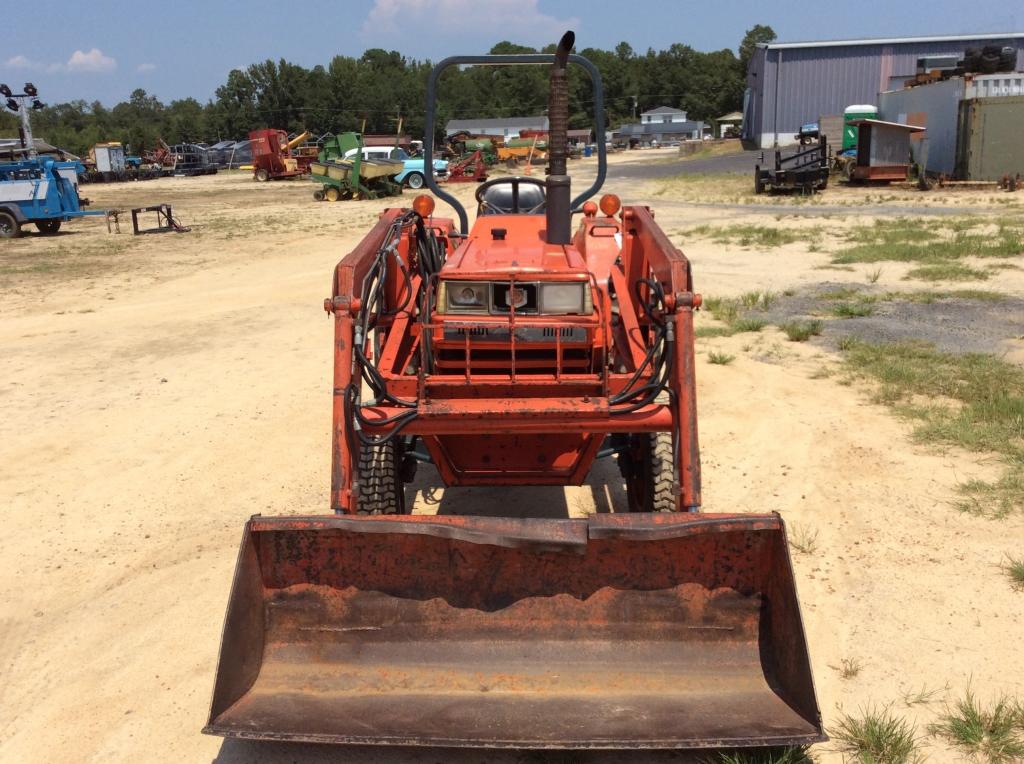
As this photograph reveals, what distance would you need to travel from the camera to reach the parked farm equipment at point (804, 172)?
2405 centimetres

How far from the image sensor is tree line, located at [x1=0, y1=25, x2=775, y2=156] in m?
77.1

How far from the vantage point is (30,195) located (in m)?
19.9

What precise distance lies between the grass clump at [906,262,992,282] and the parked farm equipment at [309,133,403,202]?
19.8 meters

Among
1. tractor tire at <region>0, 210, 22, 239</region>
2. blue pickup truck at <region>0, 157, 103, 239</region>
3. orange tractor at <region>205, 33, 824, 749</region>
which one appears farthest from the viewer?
tractor tire at <region>0, 210, 22, 239</region>

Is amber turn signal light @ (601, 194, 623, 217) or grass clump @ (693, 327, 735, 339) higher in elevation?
amber turn signal light @ (601, 194, 623, 217)

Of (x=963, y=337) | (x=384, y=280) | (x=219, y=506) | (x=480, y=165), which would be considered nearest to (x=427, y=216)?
(x=384, y=280)

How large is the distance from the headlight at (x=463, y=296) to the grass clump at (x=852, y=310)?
6.22m

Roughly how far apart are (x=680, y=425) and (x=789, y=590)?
94 centimetres

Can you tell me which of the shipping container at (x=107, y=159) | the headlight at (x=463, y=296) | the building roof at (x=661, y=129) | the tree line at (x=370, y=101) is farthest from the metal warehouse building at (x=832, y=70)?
the headlight at (x=463, y=296)

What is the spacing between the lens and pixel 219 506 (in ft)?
17.0

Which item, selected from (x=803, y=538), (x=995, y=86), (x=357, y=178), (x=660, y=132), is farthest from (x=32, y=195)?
(x=660, y=132)

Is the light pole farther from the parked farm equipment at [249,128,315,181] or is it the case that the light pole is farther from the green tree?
the green tree

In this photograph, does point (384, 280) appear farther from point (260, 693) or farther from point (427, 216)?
point (260, 693)

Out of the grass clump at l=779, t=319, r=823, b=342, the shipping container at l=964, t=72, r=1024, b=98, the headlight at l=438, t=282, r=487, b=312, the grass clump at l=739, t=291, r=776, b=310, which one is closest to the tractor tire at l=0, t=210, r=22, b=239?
the grass clump at l=739, t=291, r=776, b=310
